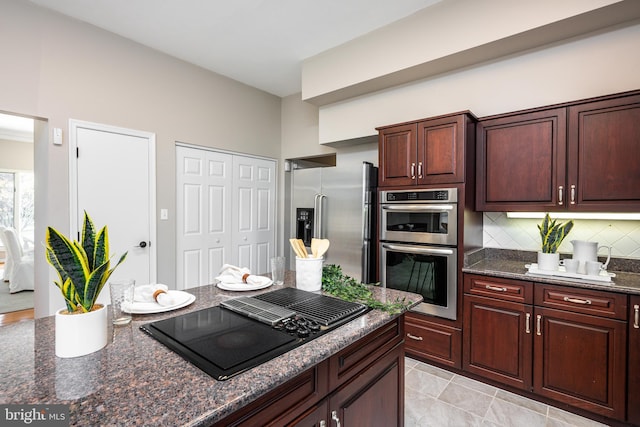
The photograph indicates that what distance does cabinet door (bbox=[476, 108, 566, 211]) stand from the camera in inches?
88.4

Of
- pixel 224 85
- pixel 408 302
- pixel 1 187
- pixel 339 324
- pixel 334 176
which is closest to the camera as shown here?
pixel 339 324

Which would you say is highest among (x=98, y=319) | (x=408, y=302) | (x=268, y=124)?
(x=268, y=124)

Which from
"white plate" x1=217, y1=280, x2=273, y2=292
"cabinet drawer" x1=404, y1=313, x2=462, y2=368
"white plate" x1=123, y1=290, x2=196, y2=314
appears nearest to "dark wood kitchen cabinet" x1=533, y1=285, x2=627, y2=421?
"cabinet drawer" x1=404, y1=313, x2=462, y2=368

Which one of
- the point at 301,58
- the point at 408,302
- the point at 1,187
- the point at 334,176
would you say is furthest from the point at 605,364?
the point at 1,187

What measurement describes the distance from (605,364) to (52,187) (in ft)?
14.0

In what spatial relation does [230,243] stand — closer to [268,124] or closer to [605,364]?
[268,124]

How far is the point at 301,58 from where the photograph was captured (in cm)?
339

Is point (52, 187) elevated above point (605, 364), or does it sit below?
above

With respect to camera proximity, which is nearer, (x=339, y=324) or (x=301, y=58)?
(x=339, y=324)

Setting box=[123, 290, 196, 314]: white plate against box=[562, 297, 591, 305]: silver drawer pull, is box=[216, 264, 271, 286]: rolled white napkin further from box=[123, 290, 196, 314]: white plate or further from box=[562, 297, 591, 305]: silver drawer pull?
box=[562, 297, 591, 305]: silver drawer pull

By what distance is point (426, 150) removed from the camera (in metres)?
2.62

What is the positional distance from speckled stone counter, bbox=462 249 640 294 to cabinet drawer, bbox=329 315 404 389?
124 centimetres

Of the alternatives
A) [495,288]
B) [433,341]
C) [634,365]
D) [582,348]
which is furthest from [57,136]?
[634,365]

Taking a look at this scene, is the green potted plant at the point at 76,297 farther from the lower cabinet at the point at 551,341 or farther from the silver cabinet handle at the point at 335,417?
the lower cabinet at the point at 551,341
